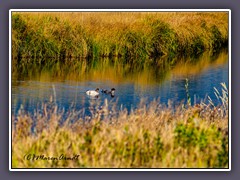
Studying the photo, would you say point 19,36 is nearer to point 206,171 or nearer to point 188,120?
point 188,120

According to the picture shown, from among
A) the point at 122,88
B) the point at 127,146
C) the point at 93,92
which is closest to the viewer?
the point at 127,146

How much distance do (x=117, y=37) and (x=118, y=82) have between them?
940 millimetres

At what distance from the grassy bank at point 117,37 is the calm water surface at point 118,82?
26 cm

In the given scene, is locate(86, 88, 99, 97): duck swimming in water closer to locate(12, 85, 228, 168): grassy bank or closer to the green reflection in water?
the green reflection in water

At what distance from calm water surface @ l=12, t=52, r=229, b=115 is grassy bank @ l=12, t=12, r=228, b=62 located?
0.26m

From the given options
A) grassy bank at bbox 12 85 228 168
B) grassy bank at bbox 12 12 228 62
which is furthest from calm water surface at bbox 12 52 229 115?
grassy bank at bbox 12 85 228 168

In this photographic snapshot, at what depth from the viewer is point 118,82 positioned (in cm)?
1205

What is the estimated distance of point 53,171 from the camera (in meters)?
8.30

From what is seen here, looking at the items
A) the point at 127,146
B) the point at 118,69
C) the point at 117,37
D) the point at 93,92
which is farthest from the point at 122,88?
the point at 127,146

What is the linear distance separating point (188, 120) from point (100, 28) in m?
2.91

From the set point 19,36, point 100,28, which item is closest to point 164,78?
point 100,28

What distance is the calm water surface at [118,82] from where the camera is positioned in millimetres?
10695

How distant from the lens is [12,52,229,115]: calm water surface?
421 inches

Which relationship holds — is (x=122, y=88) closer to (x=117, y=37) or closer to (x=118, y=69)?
(x=118, y=69)
